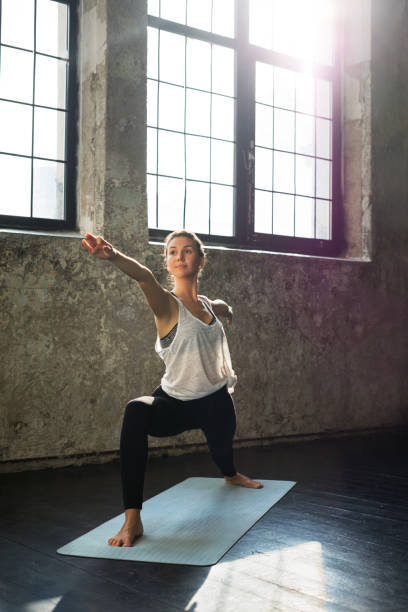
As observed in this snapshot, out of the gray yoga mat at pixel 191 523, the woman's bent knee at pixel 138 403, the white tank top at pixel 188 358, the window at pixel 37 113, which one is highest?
the window at pixel 37 113

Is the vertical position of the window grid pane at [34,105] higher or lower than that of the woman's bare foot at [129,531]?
higher

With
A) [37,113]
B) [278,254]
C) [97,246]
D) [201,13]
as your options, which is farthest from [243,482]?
[201,13]

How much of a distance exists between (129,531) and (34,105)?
2.83 m

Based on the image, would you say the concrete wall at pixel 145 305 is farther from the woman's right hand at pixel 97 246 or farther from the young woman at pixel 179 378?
the woman's right hand at pixel 97 246

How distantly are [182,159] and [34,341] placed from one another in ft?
5.95

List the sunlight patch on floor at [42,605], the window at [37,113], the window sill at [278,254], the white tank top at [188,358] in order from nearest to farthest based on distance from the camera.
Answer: the sunlight patch on floor at [42,605] → the white tank top at [188,358] → the window at [37,113] → the window sill at [278,254]

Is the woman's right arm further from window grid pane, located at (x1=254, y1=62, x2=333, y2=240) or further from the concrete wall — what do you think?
window grid pane, located at (x1=254, y1=62, x2=333, y2=240)

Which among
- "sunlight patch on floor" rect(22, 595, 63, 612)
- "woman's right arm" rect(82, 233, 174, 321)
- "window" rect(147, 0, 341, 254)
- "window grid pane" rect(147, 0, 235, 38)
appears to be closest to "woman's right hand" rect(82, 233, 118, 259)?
"woman's right arm" rect(82, 233, 174, 321)

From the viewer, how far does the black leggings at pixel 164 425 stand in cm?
255

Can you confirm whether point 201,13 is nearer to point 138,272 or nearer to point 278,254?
point 278,254

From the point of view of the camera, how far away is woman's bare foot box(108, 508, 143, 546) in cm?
246

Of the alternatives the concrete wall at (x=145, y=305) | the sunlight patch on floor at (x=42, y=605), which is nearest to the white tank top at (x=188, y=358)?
the sunlight patch on floor at (x=42, y=605)

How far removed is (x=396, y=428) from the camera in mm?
5645

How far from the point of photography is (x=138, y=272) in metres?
2.56
